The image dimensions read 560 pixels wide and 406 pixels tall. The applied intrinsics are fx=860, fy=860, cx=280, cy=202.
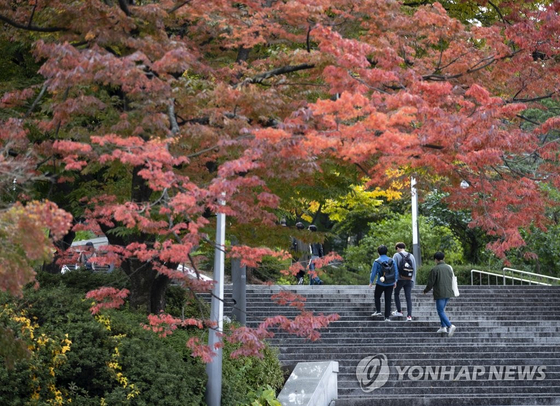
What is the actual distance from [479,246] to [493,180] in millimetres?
19278

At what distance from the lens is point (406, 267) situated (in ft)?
53.3

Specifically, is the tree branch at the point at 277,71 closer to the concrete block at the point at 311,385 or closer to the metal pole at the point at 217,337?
the metal pole at the point at 217,337

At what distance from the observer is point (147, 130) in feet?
33.8

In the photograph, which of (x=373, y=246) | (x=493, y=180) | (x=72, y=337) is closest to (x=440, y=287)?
(x=493, y=180)

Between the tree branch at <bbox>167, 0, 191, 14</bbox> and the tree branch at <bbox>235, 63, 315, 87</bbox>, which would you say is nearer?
the tree branch at <bbox>167, 0, 191, 14</bbox>

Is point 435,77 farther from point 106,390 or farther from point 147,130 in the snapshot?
point 106,390

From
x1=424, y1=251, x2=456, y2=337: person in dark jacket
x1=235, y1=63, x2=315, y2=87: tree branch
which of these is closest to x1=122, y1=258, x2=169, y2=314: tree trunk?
x1=235, y1=63, x2=315, y2=87: tree branch

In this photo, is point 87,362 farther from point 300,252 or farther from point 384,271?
point 384,271

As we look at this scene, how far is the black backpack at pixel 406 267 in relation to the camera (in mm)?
16234

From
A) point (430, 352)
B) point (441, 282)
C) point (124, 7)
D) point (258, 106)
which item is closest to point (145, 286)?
point (258, 106)

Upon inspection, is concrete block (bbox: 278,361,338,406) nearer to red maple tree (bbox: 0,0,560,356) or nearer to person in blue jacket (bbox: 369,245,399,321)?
red maple tree (bbox: 0,0,560,356)
